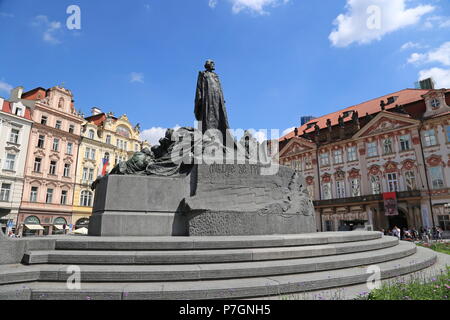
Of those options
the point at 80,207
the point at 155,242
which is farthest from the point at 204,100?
the point at 80,207

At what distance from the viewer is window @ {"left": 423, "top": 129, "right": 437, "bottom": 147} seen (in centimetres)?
2917

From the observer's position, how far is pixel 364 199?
104 ft

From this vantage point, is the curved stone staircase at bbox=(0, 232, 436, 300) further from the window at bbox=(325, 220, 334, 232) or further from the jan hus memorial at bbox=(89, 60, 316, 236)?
the window at bbox=(325, 220, 334, 232)

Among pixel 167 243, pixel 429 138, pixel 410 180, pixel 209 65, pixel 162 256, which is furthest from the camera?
pixel 410 180

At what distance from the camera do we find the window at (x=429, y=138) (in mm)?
29172

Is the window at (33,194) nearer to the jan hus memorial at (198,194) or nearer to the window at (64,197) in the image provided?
the window at (64,197)

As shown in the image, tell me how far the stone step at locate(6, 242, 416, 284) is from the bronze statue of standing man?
4.96 meters

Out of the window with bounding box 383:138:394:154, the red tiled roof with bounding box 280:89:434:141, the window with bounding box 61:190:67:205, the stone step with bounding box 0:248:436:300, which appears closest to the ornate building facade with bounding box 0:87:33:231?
the window with bounding box 61:190:67:205

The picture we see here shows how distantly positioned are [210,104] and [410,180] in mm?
29497

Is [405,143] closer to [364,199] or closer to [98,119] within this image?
[364,199]

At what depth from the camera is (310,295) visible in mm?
3686

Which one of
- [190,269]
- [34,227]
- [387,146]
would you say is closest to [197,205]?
[190,269]
